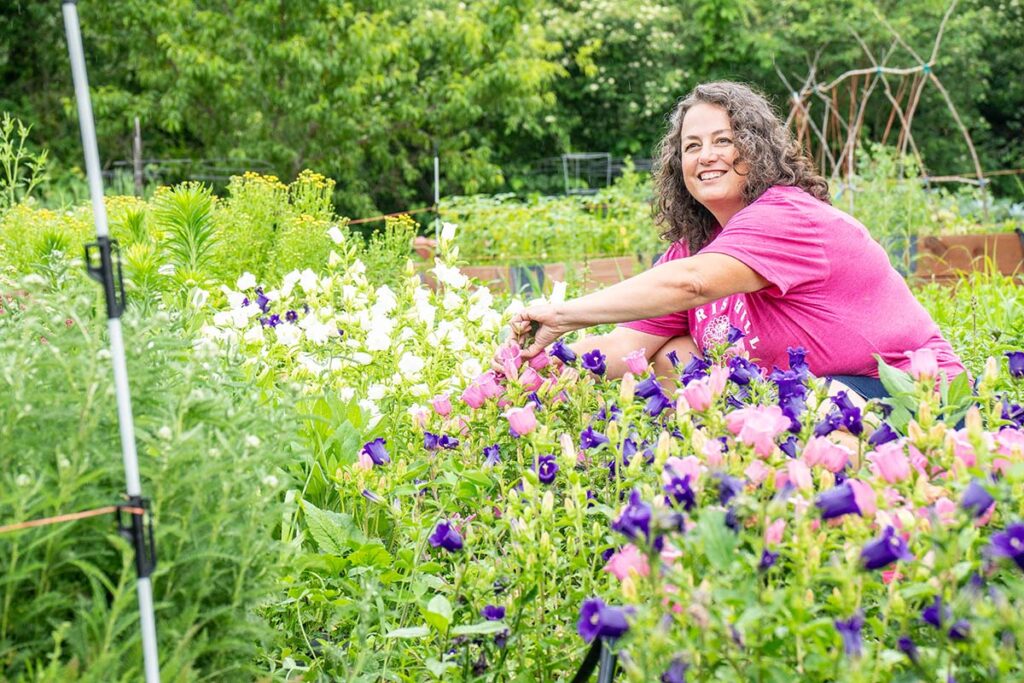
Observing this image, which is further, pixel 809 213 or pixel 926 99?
pixel 926 99

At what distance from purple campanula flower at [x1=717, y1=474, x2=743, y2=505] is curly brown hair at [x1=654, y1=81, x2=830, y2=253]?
1.59 metres

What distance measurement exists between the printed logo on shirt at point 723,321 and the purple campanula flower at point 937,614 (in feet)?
Result: 4.85

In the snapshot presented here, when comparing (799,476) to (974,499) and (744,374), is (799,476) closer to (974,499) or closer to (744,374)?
(974,499)

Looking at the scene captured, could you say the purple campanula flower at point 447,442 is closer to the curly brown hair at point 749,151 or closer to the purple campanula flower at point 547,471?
the purple campanula flower at point 547,471

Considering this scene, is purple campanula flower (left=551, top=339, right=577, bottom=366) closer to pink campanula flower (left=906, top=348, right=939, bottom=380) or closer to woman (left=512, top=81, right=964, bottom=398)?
woman (left=512, top=81, right=964, bottom=398)

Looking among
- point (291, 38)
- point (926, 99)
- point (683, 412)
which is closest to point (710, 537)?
point (683, 412)

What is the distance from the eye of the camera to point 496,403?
2227mm

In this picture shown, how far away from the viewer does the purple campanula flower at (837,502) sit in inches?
51.9

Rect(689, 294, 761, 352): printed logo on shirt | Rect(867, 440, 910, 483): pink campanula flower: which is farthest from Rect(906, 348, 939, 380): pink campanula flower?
Rect(689, 294, 761, 352): printed logo on shirt

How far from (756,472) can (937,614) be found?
1.07 ft

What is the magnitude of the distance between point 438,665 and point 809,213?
1.48 m

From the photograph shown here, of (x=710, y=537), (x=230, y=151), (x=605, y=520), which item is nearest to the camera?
(x=710, y=537)

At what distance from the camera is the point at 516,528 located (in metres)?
1.71

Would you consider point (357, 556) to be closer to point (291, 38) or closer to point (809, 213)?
point (809, 213)
